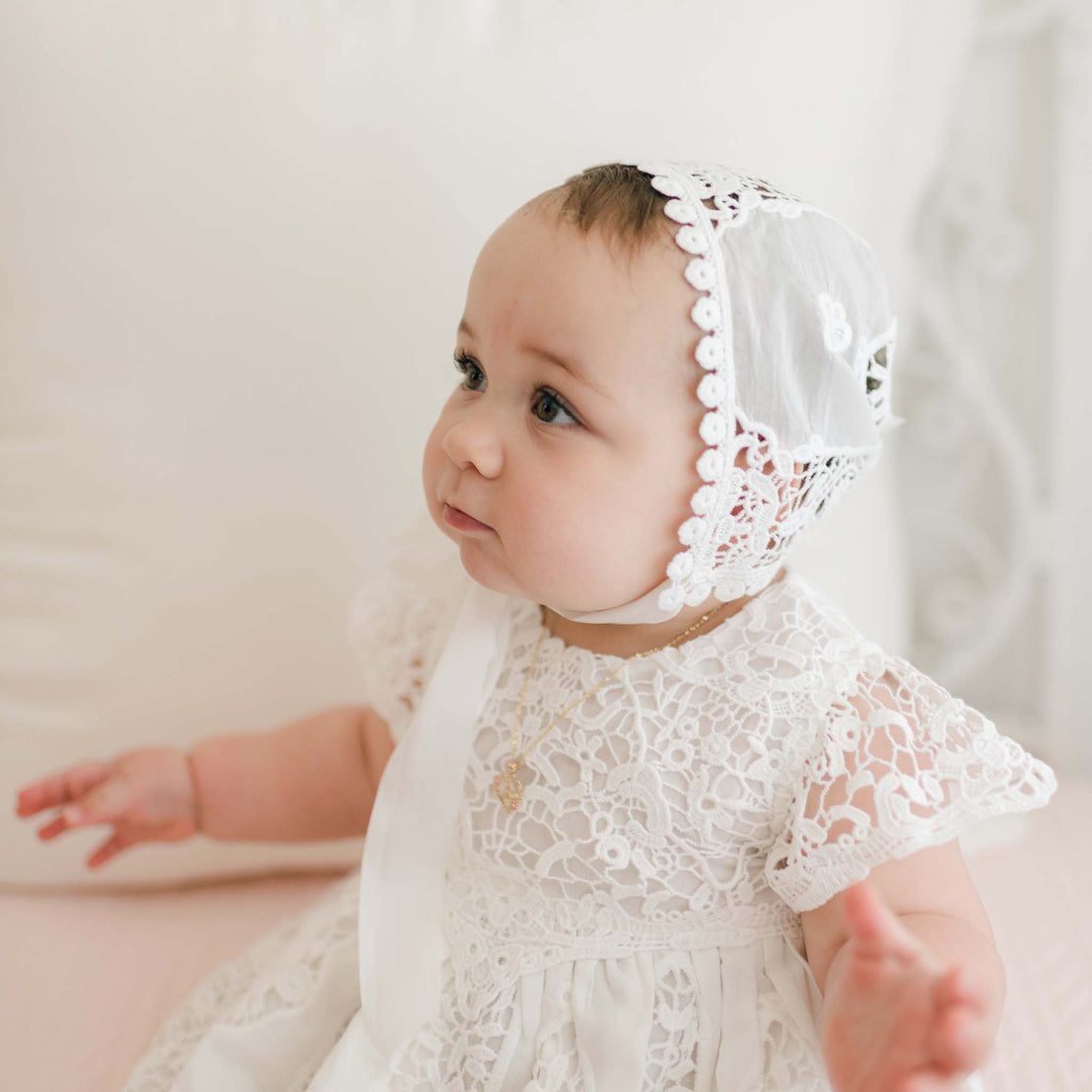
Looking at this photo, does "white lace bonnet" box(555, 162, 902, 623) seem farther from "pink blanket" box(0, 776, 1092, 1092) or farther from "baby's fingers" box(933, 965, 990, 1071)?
"pink blanket" box(0, 776, 1092, 1092)

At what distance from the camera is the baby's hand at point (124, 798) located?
0.91 m

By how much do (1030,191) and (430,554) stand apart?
0.87 metres

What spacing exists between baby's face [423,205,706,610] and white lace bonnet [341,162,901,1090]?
2cm

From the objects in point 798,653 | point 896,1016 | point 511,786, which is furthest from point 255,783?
point 896,1016

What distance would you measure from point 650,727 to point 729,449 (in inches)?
8.0

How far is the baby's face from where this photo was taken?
2.33 feet

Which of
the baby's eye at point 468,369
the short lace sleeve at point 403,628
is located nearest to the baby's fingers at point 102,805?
the short lace sleeve at point 403,628

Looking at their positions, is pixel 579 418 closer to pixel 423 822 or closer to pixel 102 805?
Answer: pixel 423 822

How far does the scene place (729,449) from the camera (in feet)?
2.38

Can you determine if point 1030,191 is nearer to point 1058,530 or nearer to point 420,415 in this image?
point 1058,530

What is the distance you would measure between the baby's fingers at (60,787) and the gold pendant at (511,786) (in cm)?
37

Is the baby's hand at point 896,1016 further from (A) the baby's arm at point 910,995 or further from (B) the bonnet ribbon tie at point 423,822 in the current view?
(B) the bonnet ribbon tie at point 423,822

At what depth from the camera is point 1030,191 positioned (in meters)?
1.31

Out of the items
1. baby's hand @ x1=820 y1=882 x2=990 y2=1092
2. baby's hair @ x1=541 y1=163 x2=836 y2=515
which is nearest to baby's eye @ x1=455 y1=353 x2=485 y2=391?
baby's hair @ x1=541 y1=163 x2=836 y2=515
